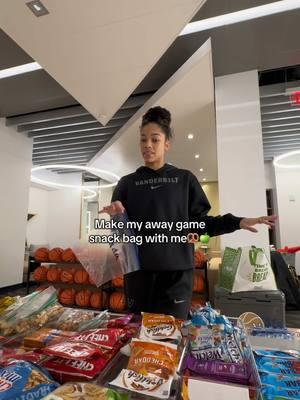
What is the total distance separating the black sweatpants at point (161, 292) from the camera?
0.84m

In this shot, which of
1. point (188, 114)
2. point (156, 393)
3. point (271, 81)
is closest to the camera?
point (156, 393)

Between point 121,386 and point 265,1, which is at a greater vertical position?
point 265,1

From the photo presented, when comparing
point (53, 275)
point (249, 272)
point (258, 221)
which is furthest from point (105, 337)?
point (53, 275)

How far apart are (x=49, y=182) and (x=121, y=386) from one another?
9109 millimetres

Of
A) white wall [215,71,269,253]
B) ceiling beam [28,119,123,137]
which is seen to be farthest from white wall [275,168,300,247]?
ceiling beam [28,119,123,137]

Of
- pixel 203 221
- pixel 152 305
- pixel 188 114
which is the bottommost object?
pixel 152 305

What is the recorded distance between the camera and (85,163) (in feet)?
25.3

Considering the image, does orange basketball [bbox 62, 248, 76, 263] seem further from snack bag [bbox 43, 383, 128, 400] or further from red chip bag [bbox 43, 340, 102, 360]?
snack bag [bbox 43, 383, 128, 400]

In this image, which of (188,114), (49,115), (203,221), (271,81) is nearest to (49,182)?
(49,115)

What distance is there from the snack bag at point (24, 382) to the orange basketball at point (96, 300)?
280cm

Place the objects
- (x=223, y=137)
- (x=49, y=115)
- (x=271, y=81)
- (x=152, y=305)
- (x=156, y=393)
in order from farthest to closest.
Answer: (x=49, y=115) → (x=271, y=81) → (x=223, y=137) → (x=152, y=305) → (x=156, y=393)

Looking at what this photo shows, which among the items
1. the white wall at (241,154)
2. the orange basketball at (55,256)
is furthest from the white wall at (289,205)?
the orange basketball at (55,256)

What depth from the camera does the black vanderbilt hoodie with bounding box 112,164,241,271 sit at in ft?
2.81

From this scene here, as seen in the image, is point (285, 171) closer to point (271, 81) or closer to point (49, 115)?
point (271, 81)
